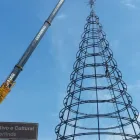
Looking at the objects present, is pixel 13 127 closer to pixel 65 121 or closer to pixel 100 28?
pixel 65 121

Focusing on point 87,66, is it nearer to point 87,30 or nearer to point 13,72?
point 87,30

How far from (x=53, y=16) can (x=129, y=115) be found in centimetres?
1499

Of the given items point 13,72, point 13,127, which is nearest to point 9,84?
point 13,72

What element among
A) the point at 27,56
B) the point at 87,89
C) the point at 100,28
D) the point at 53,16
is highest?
the point at 53,16

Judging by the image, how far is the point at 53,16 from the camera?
37.3 metres

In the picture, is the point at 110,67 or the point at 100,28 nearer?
the point at 110,67

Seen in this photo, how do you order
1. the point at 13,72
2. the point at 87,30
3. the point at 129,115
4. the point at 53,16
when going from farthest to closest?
the point at 53,16, the point at 87,30, the point at 13,72, the point at 129,115

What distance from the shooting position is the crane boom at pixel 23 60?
94.5 feet

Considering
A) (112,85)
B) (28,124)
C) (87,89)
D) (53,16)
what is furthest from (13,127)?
(53,16)

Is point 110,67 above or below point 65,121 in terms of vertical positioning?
above

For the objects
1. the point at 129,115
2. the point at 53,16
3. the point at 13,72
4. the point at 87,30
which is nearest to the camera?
the point at 129,115

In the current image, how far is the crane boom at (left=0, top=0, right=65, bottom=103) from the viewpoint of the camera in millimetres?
28814

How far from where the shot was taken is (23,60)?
31.8 m

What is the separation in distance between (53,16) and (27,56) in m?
7.05
